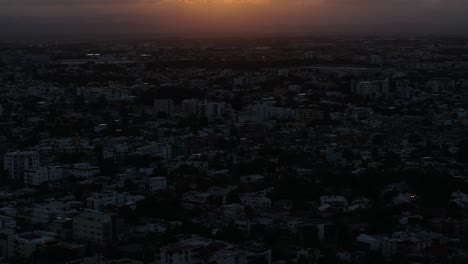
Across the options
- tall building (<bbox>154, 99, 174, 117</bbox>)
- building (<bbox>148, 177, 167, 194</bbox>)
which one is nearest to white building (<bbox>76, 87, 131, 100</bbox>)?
tall building (<bbox>154, 99, 174, 117</bbox>)

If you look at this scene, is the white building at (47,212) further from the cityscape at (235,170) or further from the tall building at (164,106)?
the tall building at (164,106)

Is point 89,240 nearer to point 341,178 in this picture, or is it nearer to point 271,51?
point 341,178

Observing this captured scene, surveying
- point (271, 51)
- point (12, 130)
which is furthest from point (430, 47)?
point (12, 130)

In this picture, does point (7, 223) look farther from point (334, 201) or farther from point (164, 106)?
point (164, 106)

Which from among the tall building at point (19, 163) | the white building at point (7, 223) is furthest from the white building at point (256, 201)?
the tall building at point (19, 163)

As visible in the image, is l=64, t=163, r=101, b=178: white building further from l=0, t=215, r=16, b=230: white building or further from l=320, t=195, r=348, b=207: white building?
l=320, t=195, r=348, b=207: white building

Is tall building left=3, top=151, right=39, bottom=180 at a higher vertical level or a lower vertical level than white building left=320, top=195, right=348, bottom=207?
lower
